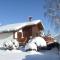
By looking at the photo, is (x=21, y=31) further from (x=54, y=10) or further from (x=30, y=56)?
(x=54, y=10)

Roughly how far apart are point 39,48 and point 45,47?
108cm

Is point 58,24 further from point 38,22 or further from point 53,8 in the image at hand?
point 38,22

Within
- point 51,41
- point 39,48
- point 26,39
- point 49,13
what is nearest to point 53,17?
point 49,13

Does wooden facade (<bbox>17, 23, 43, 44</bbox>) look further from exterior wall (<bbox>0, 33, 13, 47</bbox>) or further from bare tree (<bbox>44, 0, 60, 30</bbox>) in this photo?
bare tree (<bbox>44, 0, 60, 30</bbox>)

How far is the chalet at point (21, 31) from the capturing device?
102ft

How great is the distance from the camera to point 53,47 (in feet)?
91.2

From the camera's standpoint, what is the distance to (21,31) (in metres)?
32.1

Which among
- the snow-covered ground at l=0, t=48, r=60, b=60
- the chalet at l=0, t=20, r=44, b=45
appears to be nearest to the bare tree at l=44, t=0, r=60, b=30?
the snow-covered ground at l=0, t=48, r=60, b=60

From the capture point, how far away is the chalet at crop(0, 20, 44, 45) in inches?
1220

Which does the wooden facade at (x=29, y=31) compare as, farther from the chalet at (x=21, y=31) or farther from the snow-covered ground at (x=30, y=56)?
the snow-covered ground at (x=30, y=56)

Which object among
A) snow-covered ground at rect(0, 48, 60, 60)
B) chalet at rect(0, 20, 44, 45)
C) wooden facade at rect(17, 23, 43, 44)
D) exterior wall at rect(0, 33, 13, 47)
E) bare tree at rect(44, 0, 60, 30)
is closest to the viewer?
bare tree at rect(44, 0, 60, 30)

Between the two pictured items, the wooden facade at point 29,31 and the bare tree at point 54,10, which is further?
the wooden facade at point 29,31

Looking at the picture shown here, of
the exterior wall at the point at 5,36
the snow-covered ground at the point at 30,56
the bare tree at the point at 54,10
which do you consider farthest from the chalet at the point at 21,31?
the bare tree at the point at 54,10

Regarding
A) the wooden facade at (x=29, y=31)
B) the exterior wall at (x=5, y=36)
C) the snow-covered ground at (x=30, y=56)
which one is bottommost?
the snow-covered ground at (x=30, y=56)
